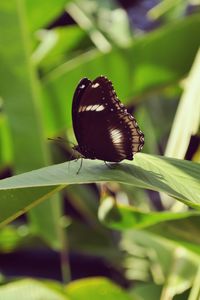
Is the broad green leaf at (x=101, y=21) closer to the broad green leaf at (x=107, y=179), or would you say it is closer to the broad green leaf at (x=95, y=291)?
the broad green leaf at (x=95, y=291)

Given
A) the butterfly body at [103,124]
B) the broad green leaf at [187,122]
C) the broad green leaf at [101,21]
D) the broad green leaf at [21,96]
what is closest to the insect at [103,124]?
the butterfly body at [103,124]

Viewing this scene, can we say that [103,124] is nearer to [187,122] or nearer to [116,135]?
[116,135]

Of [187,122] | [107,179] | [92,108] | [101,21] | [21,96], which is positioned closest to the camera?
[107,179]

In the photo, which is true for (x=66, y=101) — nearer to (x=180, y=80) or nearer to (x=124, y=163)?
(x=180, y=80)

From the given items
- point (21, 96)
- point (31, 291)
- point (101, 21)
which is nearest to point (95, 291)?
point (31, 291)

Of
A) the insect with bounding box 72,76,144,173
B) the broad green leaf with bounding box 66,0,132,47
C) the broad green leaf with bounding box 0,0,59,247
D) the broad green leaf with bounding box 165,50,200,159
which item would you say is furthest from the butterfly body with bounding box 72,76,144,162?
the broad green leaf with bounding box 66,0,132,47
